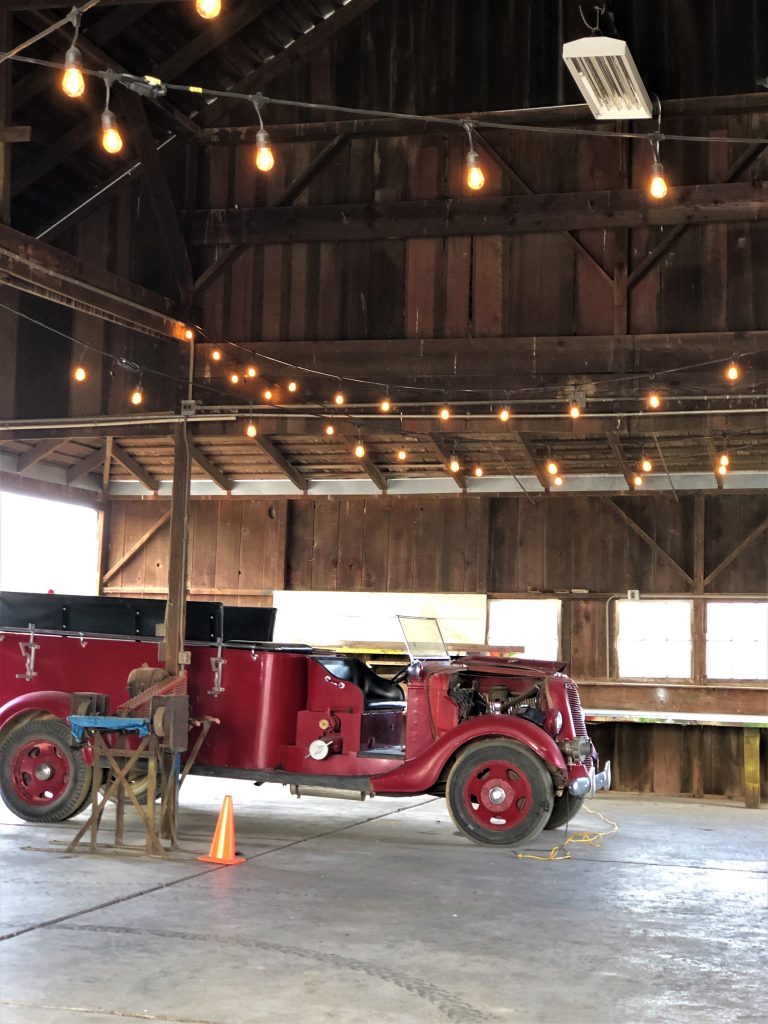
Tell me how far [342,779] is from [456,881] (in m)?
1.94

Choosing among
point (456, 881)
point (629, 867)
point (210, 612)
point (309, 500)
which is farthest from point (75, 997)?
point (309, 500)

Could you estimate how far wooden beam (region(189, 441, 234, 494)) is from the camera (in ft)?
48.8

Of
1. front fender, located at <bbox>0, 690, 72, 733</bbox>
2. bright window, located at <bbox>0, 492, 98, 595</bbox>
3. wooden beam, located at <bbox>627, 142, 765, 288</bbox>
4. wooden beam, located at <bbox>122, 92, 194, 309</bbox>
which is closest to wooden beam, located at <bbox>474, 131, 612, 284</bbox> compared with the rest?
wooden beam, located at <bbox>627, 142, 765, 288</bbox>

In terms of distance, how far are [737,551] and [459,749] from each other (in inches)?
246

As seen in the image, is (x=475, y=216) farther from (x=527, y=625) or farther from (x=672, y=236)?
(x=527, y=625)

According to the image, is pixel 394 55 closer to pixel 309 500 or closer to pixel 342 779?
pixel 309 500

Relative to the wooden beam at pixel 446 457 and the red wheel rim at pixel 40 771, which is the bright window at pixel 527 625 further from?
the red wheel rim at pixel 40 771

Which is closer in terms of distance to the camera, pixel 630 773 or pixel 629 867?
pixel 629 867

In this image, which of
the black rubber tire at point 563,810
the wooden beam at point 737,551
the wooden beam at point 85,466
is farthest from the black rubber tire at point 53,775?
the wooden beam at point 737,551

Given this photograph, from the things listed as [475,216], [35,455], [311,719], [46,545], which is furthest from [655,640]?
[46,545]

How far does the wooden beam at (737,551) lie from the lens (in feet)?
45.6

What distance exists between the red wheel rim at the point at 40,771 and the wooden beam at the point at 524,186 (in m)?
6.80

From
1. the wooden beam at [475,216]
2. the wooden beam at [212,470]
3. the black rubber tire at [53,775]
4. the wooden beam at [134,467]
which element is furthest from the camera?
the wooden beam at [134,467]

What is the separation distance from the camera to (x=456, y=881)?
24.6 ft
